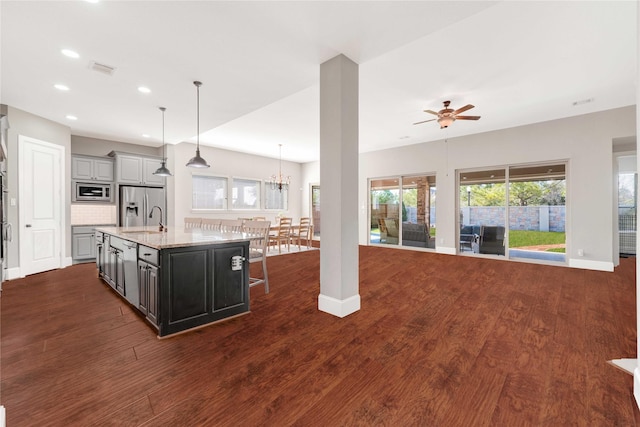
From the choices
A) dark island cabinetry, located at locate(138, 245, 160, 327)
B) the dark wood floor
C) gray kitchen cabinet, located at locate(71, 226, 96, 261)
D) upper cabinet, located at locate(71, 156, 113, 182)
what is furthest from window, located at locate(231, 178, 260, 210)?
dark island cabinetry, located at locate(138, 245, 160, 327)

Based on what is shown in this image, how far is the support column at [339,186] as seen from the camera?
272 cm

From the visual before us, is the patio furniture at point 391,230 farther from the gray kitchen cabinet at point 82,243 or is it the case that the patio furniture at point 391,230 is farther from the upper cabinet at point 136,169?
the gray kitchen cabinet at point 82,243

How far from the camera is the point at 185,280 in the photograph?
7.50 feet

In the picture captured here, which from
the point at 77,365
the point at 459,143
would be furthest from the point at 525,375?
the point at 459,143

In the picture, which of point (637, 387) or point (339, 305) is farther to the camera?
point (339, 305)

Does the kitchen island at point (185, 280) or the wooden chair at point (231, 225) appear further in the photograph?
the wooden chair at point (231, 225)

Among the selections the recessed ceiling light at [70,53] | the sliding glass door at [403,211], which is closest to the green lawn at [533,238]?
the sliding glass door at [403,211]

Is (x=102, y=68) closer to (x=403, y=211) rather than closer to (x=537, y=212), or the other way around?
(x=403, y=211)

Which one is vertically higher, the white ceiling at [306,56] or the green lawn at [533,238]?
the white ceiling at [306,56]

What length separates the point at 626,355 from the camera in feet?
6.51

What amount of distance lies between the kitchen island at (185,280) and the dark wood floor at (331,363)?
0.15 meters

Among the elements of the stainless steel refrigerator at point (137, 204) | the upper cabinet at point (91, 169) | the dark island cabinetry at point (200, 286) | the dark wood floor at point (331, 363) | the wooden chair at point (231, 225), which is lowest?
the dark wood floor at point (331, 363)

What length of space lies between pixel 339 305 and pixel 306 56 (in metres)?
2.60

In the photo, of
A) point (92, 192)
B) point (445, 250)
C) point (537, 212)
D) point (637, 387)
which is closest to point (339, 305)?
point (637, 387)
